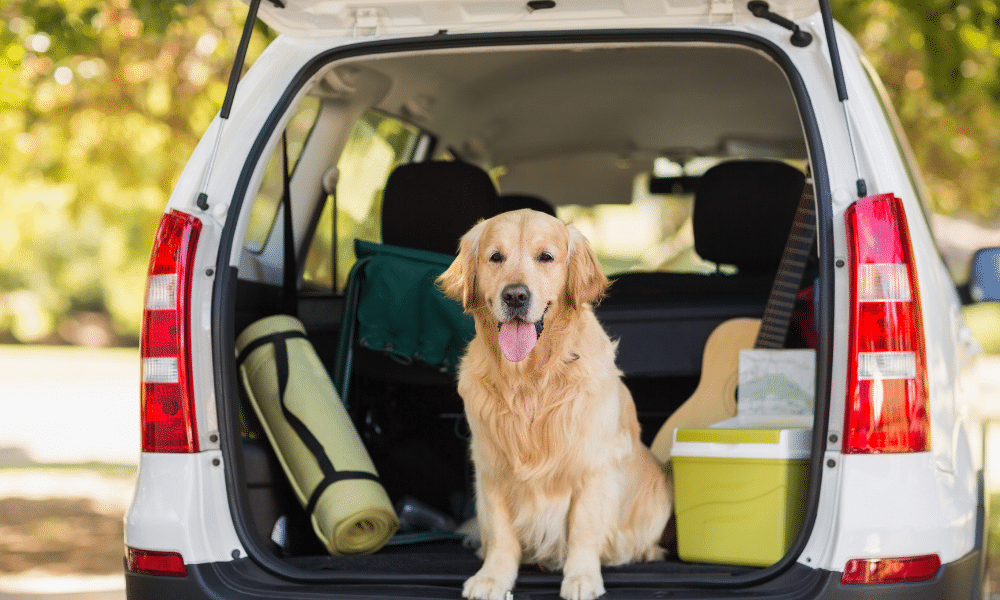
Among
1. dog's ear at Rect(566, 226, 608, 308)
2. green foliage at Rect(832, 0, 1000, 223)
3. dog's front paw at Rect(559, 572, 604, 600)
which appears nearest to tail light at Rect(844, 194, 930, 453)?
dog's front paw at Rect(559, 572, 604, 600)

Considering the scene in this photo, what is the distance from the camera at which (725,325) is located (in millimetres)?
3400

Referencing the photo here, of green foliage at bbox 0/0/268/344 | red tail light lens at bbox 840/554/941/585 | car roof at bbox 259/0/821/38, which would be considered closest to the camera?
red tail light lens at bbox 840/554/941/585

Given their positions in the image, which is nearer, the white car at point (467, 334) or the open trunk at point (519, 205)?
the white car at point (467, 334)

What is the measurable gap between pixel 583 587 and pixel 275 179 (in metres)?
1.91

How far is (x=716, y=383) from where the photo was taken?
3.33 m

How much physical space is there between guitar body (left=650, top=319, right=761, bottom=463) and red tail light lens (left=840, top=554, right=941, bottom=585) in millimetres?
1269

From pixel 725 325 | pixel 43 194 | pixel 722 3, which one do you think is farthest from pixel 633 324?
pixel 43 194

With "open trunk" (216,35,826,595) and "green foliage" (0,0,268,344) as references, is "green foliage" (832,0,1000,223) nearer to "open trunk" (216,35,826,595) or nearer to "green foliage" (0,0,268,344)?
"open trunk" (216,35,826,595)

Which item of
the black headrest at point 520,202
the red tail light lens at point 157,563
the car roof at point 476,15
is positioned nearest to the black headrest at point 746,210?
the black headrest at point 520,202

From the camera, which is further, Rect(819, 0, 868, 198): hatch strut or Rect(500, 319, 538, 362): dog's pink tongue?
Rect(500, 319, 538, 362): dog's pink tongue

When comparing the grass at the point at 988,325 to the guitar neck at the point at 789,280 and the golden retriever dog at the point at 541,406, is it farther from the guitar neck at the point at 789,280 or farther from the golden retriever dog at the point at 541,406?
the golden retriever dog at the point at 541,406

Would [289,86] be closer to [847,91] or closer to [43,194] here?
[847,91]

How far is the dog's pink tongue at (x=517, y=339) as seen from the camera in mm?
2545

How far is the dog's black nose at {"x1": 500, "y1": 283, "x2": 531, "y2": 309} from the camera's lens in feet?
8.39
